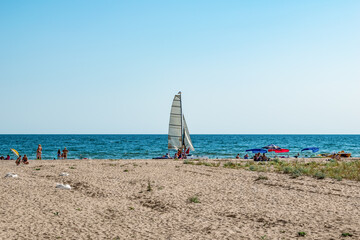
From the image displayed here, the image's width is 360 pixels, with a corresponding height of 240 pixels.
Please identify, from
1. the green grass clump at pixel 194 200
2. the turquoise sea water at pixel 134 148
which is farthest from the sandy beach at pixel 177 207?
the turquoise sea water at pixel 134 148

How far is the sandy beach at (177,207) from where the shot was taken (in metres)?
12.3

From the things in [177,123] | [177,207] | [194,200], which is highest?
[177,123]

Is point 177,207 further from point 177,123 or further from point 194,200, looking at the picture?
point 177,123

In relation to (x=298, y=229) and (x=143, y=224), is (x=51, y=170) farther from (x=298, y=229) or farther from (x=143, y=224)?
(x=298, y=229)

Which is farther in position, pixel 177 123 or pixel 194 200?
pixel 177 123

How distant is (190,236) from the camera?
39.0ft

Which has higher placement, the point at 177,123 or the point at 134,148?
the point at 177,123

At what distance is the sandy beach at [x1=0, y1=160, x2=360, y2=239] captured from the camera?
484 inches

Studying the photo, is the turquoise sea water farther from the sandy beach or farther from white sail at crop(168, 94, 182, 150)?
the sandy beach

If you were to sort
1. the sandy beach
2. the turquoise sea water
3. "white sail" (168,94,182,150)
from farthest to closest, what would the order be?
the turquoise sea water, "white sail" (168,94,182,150), the sandy beach

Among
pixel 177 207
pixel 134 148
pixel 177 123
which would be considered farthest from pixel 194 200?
pixel 134 148

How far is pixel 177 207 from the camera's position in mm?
16062

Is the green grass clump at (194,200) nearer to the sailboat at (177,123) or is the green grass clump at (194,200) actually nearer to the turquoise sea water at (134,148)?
the sailboat at (177,123)

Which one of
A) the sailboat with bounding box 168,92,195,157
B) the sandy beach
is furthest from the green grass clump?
the sailboat with bounding box 168,92,195,157
